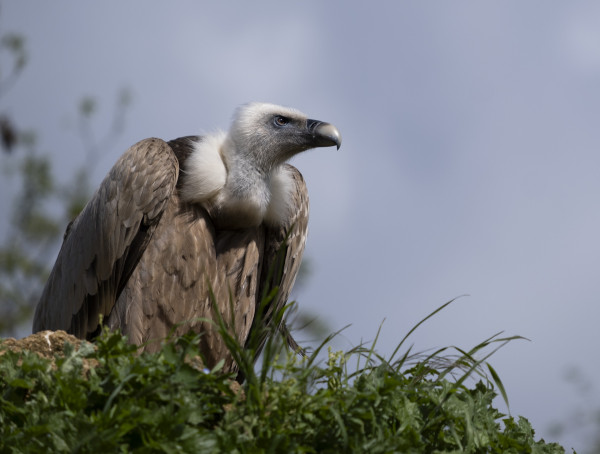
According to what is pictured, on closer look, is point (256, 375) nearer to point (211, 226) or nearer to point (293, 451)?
point (293, 451)

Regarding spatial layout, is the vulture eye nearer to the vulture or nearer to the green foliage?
the vulture

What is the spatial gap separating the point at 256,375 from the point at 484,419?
3.88 ft

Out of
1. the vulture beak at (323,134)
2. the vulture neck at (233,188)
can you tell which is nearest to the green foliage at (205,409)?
the vulture neck at (233,188)

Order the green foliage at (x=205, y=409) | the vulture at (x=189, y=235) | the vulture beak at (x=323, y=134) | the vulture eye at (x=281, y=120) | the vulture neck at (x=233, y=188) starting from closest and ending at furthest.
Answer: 1. the green foliage at (x=205, y=409)
2. the vulture at (x=189, y=235)
3. the vulture neck at (x=233, y=188)
4. the vulture beak at (x=323, y=134)
5. the vulture eye at (x=281, y=120)

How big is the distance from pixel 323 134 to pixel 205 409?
400cm

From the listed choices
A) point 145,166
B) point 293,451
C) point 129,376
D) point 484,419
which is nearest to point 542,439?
point 484,419

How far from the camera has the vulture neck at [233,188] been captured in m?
6.31

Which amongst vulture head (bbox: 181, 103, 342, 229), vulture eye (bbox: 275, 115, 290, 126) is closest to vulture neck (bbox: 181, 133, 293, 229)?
vulture head (bbox: 181, 103, 342, 229)

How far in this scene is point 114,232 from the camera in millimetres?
6117

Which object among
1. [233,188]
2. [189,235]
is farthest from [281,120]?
[189,235]

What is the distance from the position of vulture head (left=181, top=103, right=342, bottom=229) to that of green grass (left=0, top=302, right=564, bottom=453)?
2833 mm

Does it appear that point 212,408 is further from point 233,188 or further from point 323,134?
point 323,134

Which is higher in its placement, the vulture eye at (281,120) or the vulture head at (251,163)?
the vulture eye at (281,120)

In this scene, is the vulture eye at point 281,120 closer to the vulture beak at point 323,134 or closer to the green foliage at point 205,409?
the vulture beak at point 323,134
